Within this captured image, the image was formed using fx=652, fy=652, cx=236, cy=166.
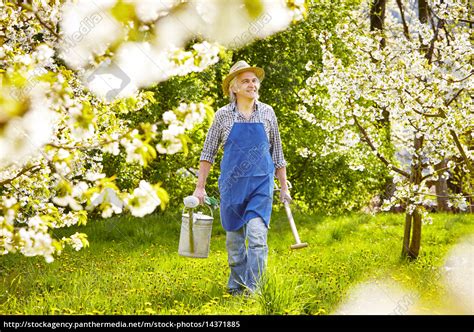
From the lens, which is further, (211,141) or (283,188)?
(211,141)

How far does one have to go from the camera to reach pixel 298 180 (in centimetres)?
1088

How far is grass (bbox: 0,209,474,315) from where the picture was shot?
475cm

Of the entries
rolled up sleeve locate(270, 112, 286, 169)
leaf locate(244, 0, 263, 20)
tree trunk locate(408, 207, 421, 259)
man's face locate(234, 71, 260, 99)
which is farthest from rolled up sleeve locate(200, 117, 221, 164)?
leaf locate(244, 0, 263, 20)

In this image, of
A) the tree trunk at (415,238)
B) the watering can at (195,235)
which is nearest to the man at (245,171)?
the watering can at (195,235)

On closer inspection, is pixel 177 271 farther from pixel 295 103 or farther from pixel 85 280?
pixel 295 103

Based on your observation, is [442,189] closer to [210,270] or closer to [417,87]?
[417,87]

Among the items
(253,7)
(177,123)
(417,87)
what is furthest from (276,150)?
(253,7)

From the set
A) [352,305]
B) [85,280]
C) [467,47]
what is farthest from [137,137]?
[467,47]

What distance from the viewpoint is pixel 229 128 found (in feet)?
16.9

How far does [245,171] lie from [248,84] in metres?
0.69

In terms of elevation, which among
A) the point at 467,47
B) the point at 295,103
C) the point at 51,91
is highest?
the point at 295,103

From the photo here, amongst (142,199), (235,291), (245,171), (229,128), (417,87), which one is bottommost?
(235,291)
